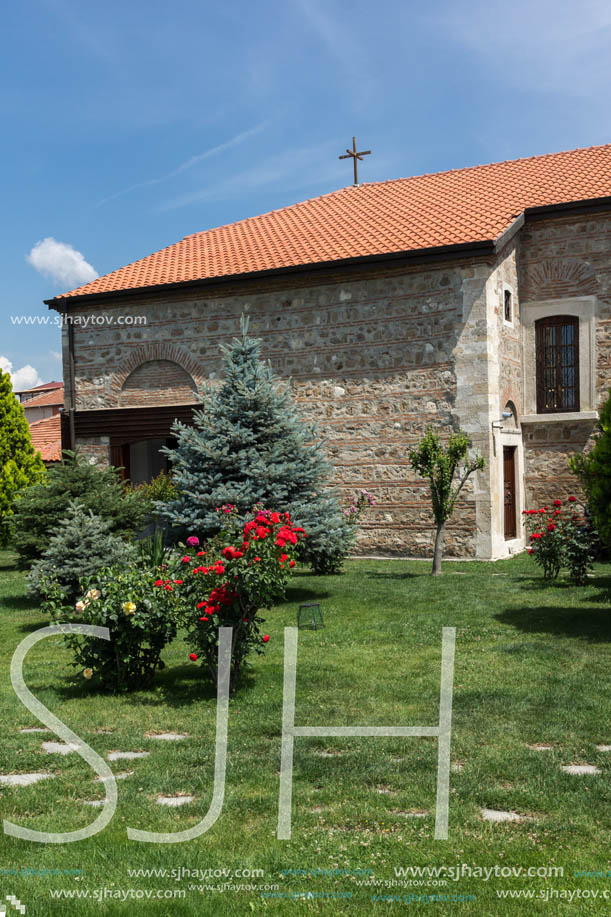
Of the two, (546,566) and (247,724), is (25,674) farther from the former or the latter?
(546,566)

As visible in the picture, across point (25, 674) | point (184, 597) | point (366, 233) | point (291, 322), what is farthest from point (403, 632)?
point (366, 233)

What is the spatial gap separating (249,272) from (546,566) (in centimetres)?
905

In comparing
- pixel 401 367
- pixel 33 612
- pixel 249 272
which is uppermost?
pixel 249 272

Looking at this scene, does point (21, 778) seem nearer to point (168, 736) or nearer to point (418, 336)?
point (168, 736)

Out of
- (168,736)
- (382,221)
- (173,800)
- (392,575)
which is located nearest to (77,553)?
(168,736)

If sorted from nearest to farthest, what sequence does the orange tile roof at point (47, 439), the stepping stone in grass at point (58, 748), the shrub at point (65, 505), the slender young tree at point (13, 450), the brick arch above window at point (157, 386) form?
the stepping stone in grass at point (58, 748)
the shrub at point (65, 505)
the slender young tree at point (13, 450)
the brick arch above window at point (157, 386)
the orange tile roof at point (47, 439)

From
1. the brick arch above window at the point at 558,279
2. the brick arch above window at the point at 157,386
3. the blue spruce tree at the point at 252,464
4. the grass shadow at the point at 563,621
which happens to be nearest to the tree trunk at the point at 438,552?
the blue spruce tree at the point at 252,464

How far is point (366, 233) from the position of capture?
17.8 metres

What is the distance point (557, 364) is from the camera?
56.0 feet

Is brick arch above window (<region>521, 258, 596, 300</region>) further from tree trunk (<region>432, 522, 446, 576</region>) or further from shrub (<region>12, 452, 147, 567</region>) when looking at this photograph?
shrub (<region>12, 452, 147, 567</region>)

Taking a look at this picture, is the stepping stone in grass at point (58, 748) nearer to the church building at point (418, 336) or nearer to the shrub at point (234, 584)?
the shrub at point (234, 584)

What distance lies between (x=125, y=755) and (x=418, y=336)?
40.3 feet

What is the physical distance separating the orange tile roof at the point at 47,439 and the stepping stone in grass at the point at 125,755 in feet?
81.9

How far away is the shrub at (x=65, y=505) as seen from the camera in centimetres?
1142
